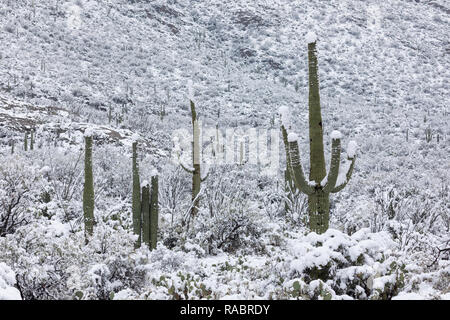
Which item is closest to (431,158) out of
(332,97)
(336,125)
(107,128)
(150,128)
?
(336,125)

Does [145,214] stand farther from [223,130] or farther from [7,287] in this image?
[223,130]

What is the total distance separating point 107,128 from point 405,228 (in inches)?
654

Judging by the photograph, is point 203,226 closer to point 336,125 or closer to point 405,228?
point 405,228

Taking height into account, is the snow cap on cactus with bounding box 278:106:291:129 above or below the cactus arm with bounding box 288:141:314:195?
above

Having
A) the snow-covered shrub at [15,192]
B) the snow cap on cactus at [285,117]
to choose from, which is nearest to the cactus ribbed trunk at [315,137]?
the snow cap on cactus at [285,117]

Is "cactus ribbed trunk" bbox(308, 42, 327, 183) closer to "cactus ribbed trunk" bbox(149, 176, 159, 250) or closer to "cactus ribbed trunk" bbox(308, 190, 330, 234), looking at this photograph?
"cactus ribbed trunk" bbox(308, 190, 330, 234)

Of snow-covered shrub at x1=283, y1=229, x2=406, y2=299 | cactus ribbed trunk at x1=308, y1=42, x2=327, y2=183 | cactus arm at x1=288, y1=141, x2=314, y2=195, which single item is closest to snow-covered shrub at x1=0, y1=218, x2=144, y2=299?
snow-covered shrub at x1=283, y1=229, x2=406, y2=299

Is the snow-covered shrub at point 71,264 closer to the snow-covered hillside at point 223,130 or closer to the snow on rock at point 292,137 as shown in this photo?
the snow-covered hillside at point 223,130

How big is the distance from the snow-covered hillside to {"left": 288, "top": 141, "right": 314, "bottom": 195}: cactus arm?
0.89m

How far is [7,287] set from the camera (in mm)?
3158

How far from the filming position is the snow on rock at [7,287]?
115 inches

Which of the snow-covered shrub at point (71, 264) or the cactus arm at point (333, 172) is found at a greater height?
the cactus arm at point (333, 172)

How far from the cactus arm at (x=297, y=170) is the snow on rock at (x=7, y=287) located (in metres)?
3.92

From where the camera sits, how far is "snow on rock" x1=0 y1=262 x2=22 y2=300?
2.93 m
